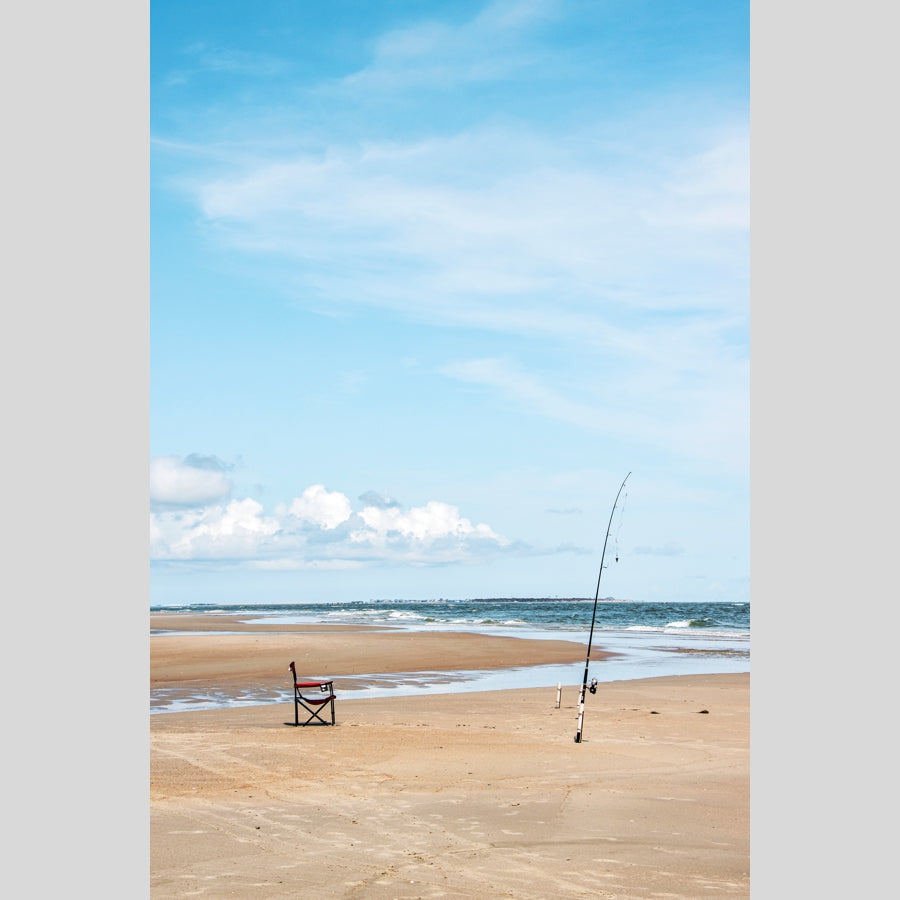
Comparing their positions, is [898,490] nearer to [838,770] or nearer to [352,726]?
[838,770]

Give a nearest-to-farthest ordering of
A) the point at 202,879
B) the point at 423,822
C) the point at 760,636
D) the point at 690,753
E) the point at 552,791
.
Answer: the point at 760,636 < the point at 202,879 < the point at 423,822 < the point at 552,791 < the point at 690,753

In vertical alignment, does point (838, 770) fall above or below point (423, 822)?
above

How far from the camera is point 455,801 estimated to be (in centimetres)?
920

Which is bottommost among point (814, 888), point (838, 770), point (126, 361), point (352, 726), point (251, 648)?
point (251, 648)

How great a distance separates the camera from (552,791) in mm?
9703

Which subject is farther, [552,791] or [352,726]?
[352,726]

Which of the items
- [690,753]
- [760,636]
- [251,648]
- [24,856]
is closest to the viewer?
[24,856]

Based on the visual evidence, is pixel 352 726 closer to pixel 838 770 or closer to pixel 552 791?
pixel 552 791

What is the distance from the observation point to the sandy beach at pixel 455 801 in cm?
677

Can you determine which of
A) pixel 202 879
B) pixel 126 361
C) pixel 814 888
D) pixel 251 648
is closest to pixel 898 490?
pixel 814 888

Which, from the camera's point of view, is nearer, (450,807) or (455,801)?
(450,807)

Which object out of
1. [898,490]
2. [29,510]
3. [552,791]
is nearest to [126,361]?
[29,510]

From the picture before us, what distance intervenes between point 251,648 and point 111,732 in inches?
1305

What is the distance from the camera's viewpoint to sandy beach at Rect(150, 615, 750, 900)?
6.77 meters
